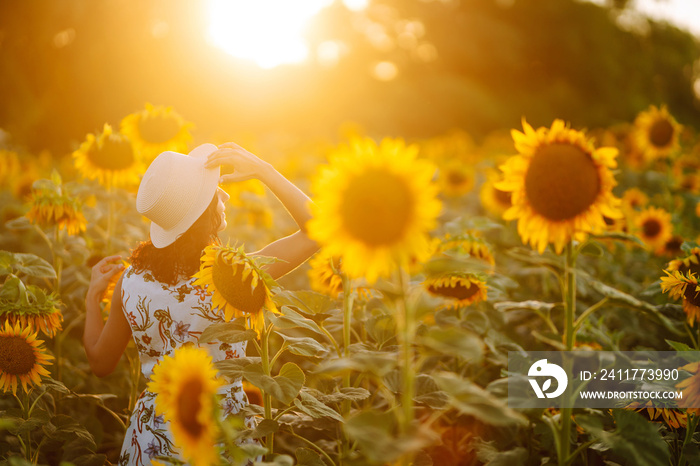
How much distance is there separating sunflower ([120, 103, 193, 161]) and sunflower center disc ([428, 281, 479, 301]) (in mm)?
1964

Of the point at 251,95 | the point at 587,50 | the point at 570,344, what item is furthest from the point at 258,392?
the point at 587,50

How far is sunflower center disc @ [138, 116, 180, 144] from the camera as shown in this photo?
3416mm

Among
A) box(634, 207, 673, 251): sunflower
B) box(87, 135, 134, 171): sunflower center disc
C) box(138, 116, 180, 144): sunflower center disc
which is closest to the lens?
box(87, 135, 134, 171): sunflower center disc

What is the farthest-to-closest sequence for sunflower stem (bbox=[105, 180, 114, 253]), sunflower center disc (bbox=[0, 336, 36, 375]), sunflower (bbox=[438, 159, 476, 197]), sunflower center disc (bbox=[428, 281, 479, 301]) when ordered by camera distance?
sunflower (bbox=[438, 159, 476, 197]), sunflower stem (bbox=[105, 180, 114, 253]), sunflower center disc (bbox=[428, 281, 479, 301]), sunflower center disc (bbox=[0, 336, 36, 375])

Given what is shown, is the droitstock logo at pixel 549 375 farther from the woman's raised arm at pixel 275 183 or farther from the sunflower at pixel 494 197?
the sunflower at pixel 494 197

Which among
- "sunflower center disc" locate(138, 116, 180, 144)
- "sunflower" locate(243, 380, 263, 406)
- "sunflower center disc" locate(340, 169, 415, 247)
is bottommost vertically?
"sunflower center disc" locate(340, 169, 415, 247)

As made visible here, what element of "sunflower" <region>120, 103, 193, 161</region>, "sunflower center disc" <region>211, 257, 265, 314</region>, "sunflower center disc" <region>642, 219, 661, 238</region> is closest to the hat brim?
"sunflower center disc" <region>211, 257, 265, 314</region>

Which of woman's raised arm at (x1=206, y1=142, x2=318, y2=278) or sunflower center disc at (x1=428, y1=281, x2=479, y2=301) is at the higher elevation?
woman's raised arm at (x1=206, y1=142, x2=318, y2=278)

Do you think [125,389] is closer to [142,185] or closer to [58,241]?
[58,241]

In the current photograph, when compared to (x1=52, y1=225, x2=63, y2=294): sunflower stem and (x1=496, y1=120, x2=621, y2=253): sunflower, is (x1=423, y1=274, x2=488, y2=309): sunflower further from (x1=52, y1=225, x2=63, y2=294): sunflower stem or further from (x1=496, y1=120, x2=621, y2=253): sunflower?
(x1=52, y1=225, x2=63, y2=294): sunflower stem

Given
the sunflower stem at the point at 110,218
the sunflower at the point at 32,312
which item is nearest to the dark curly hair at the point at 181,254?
the sunflower at the point at 32,312

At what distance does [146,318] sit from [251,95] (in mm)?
11729

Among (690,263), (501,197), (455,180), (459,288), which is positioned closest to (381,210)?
(459,288)
